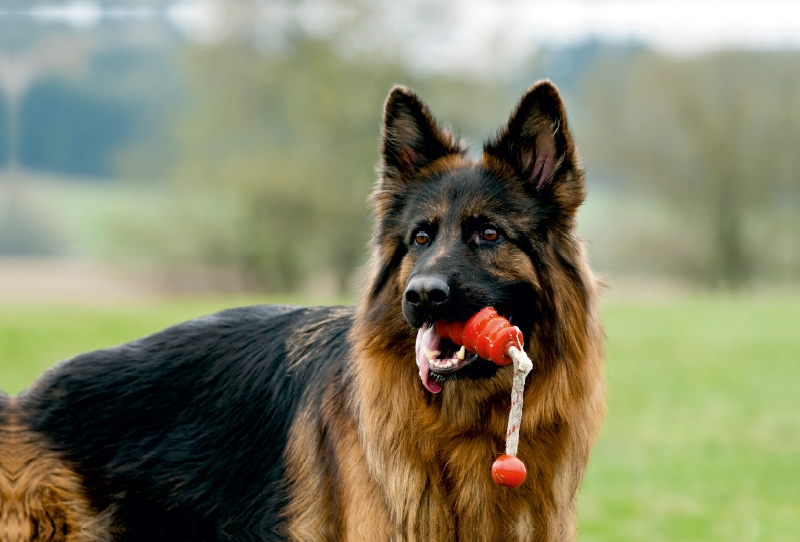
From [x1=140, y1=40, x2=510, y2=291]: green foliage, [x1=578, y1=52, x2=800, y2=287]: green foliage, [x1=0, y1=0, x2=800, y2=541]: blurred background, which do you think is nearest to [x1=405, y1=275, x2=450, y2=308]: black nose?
[x1=0, y1=0, x2=800, y2=541]: blurred background

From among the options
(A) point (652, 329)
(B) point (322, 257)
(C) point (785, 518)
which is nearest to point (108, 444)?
(C) point (785, 518)

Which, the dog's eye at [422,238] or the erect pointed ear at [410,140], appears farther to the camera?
the erect pointed ear at [410,140]

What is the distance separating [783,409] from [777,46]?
27364 mm

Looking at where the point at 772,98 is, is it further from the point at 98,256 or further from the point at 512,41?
the point at 98,256

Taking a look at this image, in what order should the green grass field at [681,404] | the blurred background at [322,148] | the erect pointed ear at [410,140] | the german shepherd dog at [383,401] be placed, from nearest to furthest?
the german shepherd dog at [383,401]
the erect pointed ear at [410,140]
the green grass field at [681,404]
the blurred background at [322,148]

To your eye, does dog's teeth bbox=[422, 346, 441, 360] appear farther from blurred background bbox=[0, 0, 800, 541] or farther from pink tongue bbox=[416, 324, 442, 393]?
blurred background bbox=[0, 0, 800, 541]

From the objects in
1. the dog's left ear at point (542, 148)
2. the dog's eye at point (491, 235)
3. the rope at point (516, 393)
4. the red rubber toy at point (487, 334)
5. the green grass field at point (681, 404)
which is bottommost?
the green grass field at point (681, 404)

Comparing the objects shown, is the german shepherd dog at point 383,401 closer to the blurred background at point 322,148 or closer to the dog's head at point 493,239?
the dog's head at point 493,239

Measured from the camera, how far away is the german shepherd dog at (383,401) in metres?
4.57

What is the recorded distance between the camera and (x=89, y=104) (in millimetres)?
31734

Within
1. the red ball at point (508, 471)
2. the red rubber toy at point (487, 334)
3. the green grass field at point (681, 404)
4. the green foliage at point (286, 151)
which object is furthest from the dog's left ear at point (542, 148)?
the green foliage at point (286, 151)

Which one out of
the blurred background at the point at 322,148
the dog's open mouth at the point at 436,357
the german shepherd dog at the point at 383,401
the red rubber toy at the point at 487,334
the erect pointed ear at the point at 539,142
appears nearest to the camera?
the red rubber toy at the point at 487,334

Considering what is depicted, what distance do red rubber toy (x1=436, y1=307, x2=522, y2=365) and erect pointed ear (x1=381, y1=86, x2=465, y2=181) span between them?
1101 millimetres

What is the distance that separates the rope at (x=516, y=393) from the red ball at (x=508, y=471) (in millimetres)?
93
